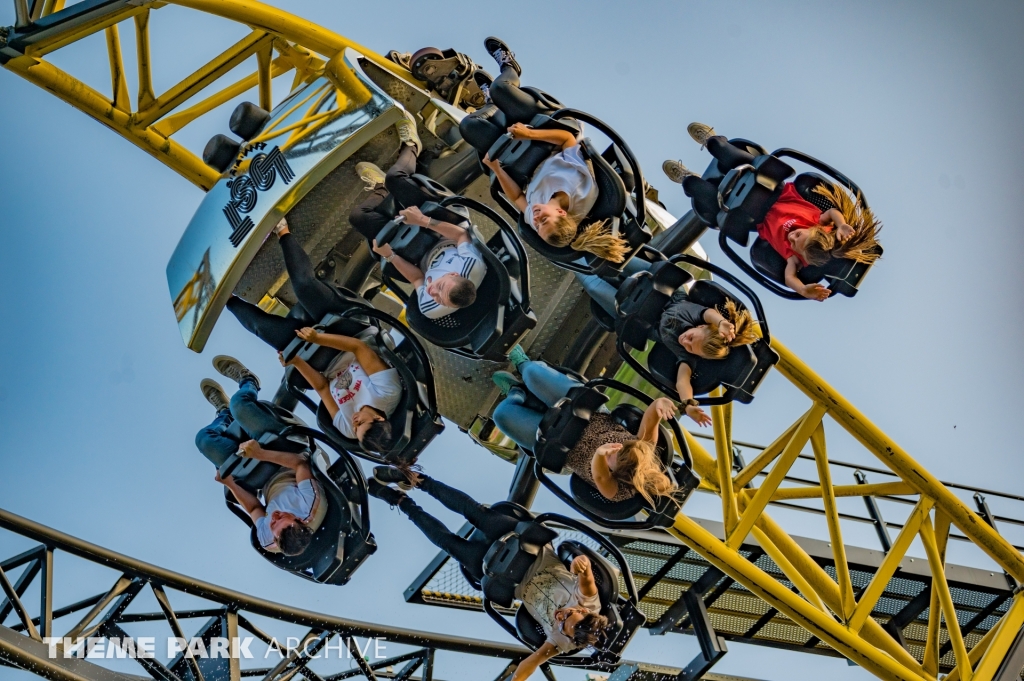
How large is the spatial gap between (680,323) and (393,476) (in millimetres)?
1663

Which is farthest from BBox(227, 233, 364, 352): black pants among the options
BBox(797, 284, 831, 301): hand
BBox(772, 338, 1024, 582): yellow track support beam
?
BBox(772, 338, 1024, 582): yellow track support beam

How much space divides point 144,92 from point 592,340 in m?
2.86

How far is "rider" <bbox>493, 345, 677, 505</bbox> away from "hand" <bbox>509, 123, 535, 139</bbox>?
1167 millimetres

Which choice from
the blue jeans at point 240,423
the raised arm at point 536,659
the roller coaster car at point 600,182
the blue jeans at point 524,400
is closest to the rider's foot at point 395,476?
the blue jeans at point 524,400

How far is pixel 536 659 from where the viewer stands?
6.50m

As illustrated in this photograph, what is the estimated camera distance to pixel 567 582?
6391 mm

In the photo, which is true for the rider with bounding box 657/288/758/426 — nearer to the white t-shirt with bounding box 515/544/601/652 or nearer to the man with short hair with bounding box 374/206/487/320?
the man with short hair with bounding box 374/206/487/320


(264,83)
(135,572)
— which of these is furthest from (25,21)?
(135,572)

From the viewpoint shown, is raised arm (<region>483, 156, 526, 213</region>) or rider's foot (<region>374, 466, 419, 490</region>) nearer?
raised arm (<region>483, 156, 526, 213</region>)

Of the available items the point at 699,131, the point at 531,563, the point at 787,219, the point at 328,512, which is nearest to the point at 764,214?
the point at 787,219

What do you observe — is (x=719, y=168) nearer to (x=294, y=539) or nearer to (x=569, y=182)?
(x=569, y=182)

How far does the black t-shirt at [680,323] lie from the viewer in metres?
6.00

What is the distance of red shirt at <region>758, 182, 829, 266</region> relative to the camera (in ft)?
20.3

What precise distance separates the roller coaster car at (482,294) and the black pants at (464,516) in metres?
0.81
